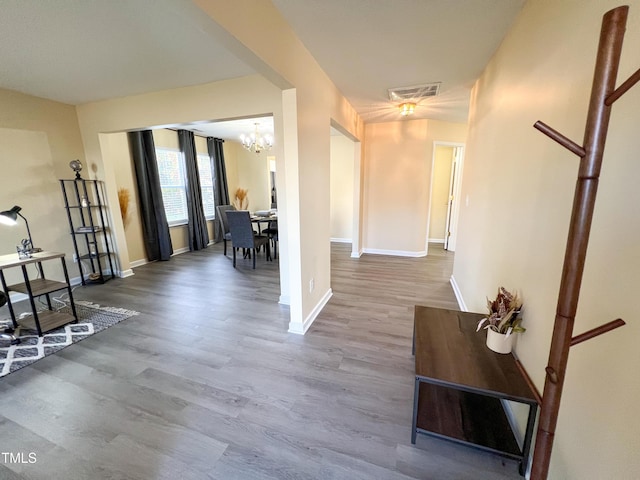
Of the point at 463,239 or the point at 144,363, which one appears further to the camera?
the point at 463,239

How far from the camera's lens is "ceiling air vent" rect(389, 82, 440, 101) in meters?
2.97

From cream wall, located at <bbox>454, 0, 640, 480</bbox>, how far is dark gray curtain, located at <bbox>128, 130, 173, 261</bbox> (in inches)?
202

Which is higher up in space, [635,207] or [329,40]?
[329,40]

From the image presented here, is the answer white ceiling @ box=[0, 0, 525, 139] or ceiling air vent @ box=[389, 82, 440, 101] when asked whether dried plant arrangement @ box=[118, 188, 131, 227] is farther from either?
ceiling air vent @ box=[389, 82, 440, 101]

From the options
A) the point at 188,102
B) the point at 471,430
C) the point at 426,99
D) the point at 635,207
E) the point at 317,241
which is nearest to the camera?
the point at 635,207

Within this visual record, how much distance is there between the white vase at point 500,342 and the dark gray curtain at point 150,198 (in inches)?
207

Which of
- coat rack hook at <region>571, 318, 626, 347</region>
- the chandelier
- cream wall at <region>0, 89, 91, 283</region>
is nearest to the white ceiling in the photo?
cream wall at <region>0, 89, 91, 283</region>

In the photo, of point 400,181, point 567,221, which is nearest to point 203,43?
point 567,221

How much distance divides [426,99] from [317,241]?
2526mm

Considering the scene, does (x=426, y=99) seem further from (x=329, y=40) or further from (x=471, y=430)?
(x=471, y=430)

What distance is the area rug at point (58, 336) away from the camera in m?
2.11

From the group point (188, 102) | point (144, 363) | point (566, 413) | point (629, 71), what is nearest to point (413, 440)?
point (566, 413)

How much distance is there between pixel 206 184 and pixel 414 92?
494 centimetres

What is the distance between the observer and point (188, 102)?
2961 mm
